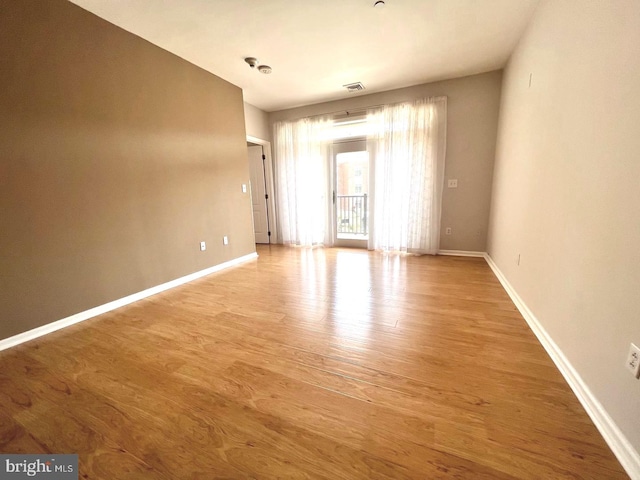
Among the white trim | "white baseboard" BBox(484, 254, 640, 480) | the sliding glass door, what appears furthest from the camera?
→ the sliding glass door

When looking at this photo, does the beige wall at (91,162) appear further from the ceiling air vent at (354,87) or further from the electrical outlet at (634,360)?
Result: the electrical outlet at (634,360)

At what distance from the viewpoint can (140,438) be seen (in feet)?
3.53

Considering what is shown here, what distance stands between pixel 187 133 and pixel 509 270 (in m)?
4.07

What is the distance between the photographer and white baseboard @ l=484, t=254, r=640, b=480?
895 millimetres

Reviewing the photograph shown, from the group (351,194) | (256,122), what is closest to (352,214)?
(351,194)

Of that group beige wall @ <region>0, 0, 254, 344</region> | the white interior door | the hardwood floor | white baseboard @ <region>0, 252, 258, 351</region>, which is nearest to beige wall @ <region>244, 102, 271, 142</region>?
the white interior door

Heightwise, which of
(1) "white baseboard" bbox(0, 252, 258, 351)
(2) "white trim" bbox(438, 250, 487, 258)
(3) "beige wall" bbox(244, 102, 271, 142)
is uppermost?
(3) "beige wall" bbox(244, 102, 271, 142)

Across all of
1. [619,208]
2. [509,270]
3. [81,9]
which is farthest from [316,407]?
[81,9]

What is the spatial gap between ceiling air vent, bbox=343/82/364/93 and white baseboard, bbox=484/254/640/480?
3.64 metres

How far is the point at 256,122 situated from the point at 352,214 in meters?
2.54

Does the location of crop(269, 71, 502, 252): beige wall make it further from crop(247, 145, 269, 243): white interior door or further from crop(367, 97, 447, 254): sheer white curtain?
crop(247, 145, 269, 243): white interior door

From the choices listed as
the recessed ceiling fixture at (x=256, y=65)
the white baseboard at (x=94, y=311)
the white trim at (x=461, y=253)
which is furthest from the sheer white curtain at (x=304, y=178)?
the white trim at (x=461, y=253)

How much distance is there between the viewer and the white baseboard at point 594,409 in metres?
0.89

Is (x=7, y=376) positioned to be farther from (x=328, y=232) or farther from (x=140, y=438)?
(x=328, y=232)
